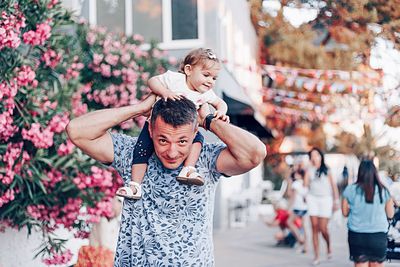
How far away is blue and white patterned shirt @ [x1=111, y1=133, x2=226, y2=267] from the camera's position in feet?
10.6

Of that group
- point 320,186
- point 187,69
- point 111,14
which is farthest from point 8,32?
point 111,14

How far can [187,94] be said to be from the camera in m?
3.59

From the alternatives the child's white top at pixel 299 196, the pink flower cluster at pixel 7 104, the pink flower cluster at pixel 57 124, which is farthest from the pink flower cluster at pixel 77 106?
the child's white top at pixel 299 196

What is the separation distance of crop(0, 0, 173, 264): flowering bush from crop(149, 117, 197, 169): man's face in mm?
4040

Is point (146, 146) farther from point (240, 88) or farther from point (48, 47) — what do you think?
point (240, 88)

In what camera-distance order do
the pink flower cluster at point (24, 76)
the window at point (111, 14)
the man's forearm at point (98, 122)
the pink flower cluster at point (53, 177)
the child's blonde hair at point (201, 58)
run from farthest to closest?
the window at point (111, 14)
the pink flower cluster at point (53, 177)
the pink flower cluster at point (24, 76)
the child's blonde hair at point (201, 58)
the man's forearm at point (98, 122)

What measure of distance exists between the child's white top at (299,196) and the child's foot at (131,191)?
10.1 m

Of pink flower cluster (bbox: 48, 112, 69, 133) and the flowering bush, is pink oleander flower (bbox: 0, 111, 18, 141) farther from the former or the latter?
pink flower cluster (bbox: 48, 112, 69, 133)

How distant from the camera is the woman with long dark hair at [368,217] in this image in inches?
296

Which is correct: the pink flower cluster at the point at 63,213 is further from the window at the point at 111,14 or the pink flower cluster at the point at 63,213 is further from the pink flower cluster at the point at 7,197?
the window at the point at 111,14

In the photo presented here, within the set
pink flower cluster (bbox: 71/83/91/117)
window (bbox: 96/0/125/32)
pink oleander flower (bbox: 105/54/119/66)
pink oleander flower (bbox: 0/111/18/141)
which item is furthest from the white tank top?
window (bbox: 96/0/125/32)

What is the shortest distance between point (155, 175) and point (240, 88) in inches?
716

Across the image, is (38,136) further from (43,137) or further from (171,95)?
(171,95)

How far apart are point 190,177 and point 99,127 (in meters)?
0.53
